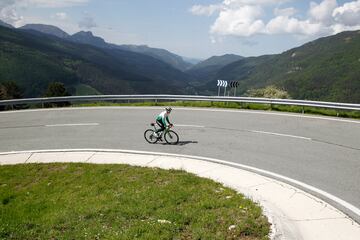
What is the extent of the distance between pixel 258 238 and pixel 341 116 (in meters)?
14.3

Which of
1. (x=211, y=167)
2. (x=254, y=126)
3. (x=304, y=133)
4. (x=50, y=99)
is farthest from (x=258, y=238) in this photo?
(x=50, y=99)

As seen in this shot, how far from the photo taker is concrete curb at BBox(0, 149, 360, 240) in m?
6.31

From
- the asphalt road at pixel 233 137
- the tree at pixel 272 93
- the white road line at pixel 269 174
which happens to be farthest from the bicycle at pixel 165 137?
the tree at pixel 272 93

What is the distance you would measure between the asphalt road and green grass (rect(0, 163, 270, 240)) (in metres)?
2.60

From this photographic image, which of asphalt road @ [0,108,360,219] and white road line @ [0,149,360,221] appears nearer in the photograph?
white road line @ [0,149,360,221]

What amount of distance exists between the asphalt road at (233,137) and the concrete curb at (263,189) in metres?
0.73

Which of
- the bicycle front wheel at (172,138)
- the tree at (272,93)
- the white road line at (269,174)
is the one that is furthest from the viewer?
the tree at (272,93)

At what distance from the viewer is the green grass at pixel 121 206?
6134 mm

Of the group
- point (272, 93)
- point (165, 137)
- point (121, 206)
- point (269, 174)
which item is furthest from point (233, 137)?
point (272, 93)

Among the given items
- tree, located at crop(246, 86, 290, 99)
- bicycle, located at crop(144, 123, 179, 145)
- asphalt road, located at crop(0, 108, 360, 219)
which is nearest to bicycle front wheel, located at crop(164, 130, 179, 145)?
bicycle, located at crop(144, 123, 179, 145)

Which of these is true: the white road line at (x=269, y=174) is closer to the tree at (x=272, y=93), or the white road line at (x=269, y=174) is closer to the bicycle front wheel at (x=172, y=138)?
the bicycle front wheel at (x=172, y=138)

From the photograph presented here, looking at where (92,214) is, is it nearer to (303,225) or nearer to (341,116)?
(303,225)

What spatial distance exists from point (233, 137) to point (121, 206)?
24.4ft

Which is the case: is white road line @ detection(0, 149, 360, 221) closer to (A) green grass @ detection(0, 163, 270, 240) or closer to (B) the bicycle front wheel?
(B) the bicycle front wheel
